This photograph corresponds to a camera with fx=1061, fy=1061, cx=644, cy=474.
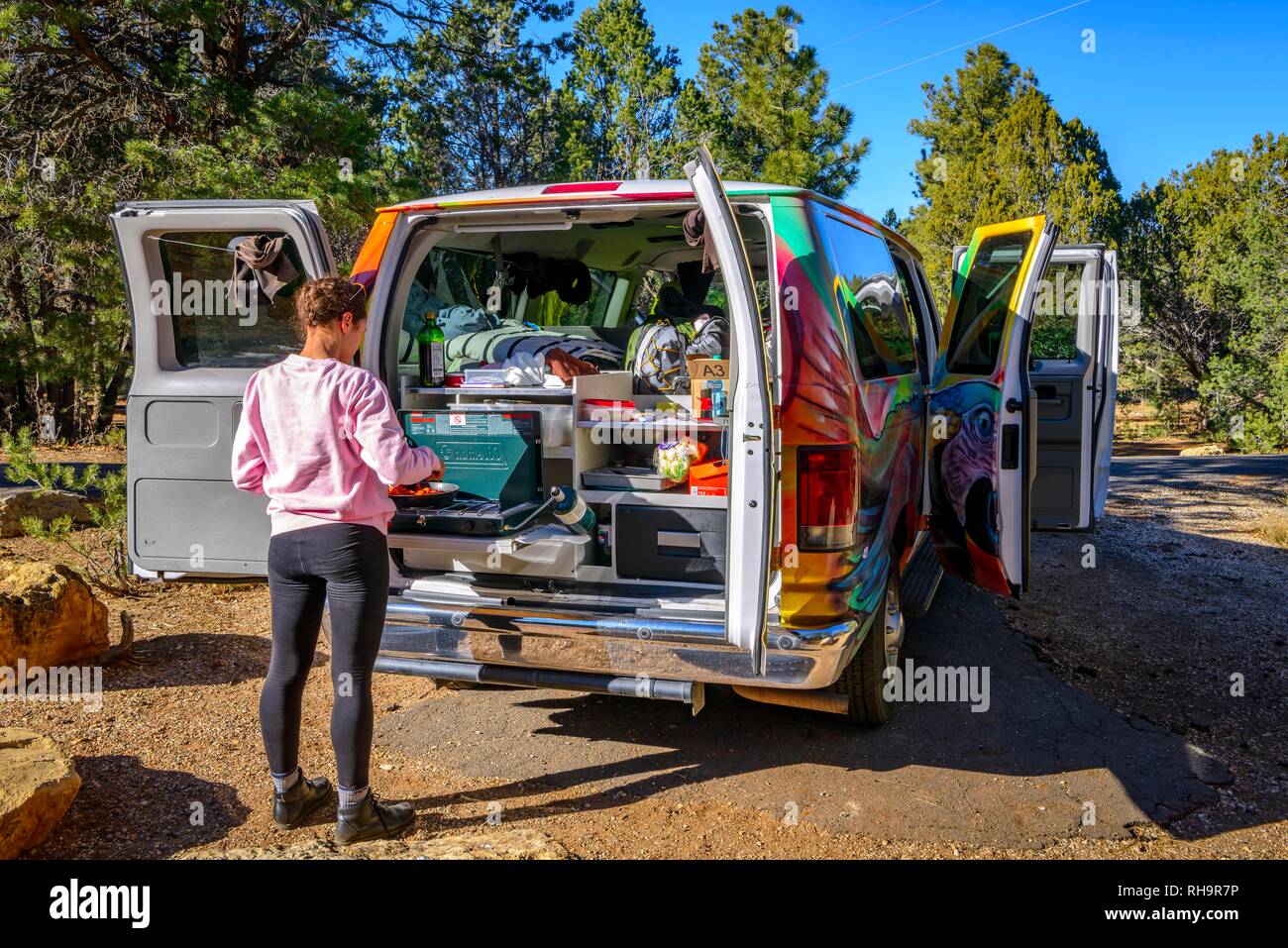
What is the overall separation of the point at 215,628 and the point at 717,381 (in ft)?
11.6

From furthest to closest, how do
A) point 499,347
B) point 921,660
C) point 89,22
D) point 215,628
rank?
point 89,22
point 215,628
point 921,660
point 499,347

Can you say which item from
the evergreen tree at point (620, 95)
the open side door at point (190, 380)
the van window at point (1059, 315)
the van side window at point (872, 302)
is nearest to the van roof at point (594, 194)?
the van side window at point (872, 302)

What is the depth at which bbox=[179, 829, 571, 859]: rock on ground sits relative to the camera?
326 centimetres

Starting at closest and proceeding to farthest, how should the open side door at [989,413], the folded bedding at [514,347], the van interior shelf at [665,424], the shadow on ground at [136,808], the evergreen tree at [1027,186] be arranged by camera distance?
the shadow on ground at [136,808] → the van interior shelf at [665,424] → the open side door at [989,413] → the folded bedding at [514,347] → the evergreen tree at [1027,186]

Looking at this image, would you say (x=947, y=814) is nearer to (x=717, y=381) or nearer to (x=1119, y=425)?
→ (x=717, y=381)

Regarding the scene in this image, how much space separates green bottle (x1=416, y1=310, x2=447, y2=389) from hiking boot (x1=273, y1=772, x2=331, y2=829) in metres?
1.81

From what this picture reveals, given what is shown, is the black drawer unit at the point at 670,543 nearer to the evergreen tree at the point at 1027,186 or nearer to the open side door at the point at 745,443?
the open side door at the point at 745,443

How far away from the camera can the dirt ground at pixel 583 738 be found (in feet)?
11.7

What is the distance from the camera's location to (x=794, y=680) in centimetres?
357

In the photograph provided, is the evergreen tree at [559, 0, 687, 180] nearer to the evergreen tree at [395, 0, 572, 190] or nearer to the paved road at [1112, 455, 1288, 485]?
the evergreen tree at [395, 0, 572, 190]

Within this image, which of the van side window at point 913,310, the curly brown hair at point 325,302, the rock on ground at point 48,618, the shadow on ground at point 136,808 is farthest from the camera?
the van side window at point 913,310

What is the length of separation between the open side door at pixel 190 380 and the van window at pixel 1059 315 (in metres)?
4.46

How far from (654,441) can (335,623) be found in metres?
1.54

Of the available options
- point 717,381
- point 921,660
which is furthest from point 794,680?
point 921,660
